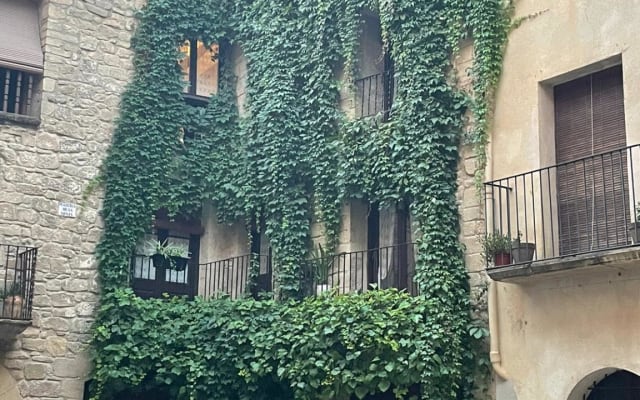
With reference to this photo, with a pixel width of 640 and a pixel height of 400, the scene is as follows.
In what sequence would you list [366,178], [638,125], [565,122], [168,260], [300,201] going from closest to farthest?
1. [638,125]
2. [565,122]
3. [366,178]
4. [300,201]
5. [168,260]

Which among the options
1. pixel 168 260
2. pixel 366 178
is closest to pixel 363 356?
pixel 366 178

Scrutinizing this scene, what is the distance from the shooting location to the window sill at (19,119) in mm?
11805

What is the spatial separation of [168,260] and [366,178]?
144 inches

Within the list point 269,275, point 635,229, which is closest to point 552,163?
point 635,229

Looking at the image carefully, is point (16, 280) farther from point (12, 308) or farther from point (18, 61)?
point (18, 61)

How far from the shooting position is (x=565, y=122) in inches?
384

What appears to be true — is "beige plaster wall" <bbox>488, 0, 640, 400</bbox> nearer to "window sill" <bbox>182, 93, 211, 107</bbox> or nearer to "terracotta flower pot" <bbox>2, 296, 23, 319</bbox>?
"window sill" <bbox>182, 93, 211, 107</bbox>

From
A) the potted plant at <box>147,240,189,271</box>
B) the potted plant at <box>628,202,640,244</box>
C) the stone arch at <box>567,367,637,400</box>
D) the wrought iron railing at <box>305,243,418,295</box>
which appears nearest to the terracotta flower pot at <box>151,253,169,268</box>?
the potted plant at <box>147,240,189,271</box>

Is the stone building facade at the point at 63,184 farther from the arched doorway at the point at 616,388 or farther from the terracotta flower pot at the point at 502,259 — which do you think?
the arched doorway at the point at 616,388

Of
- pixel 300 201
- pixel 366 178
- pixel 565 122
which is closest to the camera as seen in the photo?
pixel 565 122

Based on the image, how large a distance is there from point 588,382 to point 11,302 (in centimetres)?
716

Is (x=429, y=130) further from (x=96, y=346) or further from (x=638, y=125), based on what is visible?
(x=96, y=346)

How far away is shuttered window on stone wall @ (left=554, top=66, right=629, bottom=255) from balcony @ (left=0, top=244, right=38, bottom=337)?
22.2 feet

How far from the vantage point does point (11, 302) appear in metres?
11.3
